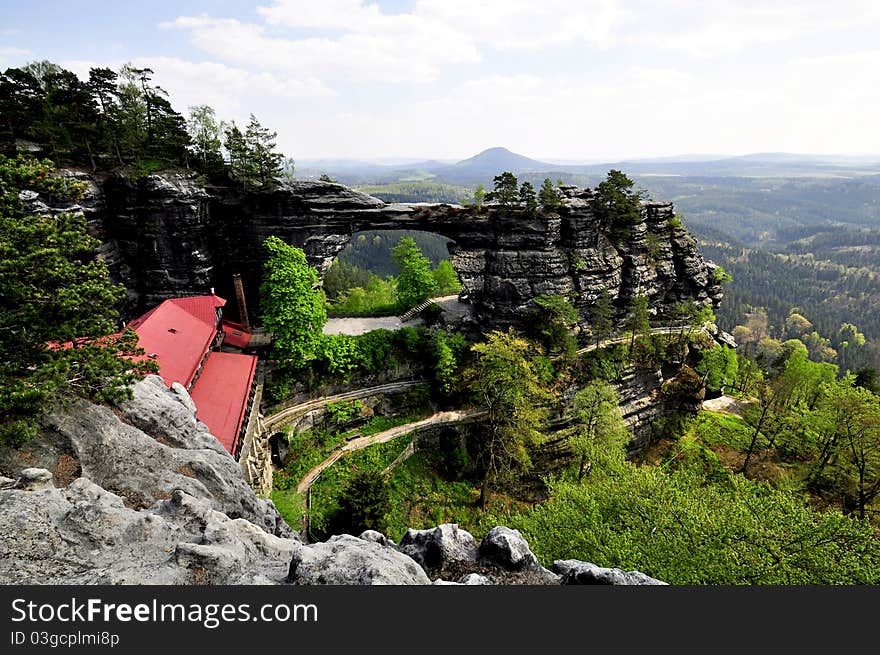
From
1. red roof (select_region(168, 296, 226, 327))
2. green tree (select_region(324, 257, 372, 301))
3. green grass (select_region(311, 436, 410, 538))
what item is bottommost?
green grass (select_region(311, 436, 410, 538))

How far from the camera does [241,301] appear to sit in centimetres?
3591

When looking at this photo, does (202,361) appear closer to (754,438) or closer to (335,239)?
(335,239)

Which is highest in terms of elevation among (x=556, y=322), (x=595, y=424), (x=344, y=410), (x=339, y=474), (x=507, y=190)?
(x=507, y=190)

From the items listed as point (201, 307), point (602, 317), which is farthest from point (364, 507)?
point (602, 317)

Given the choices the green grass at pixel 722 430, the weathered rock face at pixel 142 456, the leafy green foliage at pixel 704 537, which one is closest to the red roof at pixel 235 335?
the weathered rock face at pixel 142 456

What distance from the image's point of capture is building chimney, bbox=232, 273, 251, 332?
35.6 meters

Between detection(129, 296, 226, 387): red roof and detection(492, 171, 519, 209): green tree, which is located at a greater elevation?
detection(492, 171, 519, 209): green tree

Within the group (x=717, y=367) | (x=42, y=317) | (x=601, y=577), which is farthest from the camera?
(x=717, y=367)

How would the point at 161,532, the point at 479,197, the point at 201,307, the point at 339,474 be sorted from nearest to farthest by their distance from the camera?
1. the point at 161,532
2. the point at 339,474
3. the point at 201,307
4. the point at 479,197

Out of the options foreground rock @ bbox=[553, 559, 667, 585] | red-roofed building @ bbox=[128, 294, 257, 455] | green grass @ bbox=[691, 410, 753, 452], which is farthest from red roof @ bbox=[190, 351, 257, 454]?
green grass @ bbox=[691, 410, 753, 452]

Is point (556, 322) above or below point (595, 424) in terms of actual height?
above

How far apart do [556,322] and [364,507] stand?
23.1m

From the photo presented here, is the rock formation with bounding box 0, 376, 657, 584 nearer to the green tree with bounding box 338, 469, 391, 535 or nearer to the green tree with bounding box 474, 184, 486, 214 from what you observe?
the green tree with bounding box 338, 469, 391, 535

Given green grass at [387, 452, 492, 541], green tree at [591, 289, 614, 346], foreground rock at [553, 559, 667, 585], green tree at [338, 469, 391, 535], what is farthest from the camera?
green tree at [591, 289, 614, 346]
